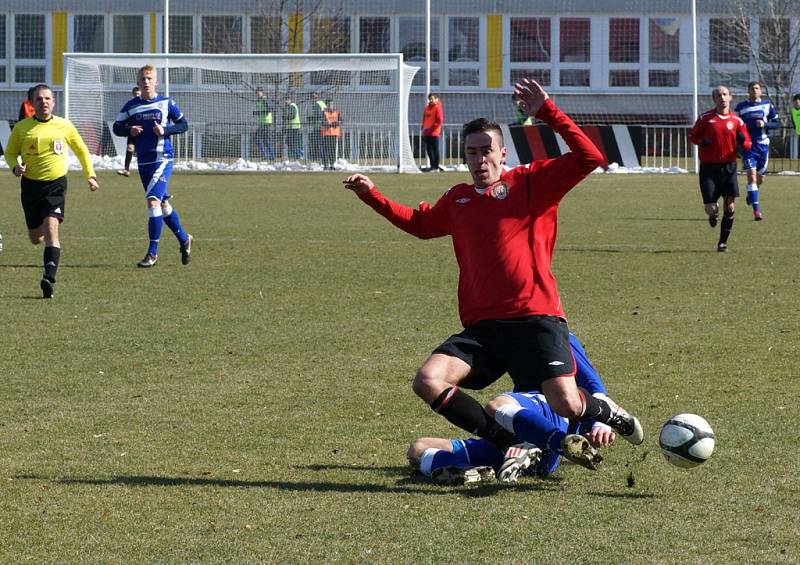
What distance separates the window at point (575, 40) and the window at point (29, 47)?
17.2m

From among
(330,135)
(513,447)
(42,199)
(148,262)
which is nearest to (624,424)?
(513,447)

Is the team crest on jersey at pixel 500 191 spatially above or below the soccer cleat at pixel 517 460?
above

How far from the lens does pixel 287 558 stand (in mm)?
4996

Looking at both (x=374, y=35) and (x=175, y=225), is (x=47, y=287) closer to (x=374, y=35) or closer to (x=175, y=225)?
(x=175, y=225)

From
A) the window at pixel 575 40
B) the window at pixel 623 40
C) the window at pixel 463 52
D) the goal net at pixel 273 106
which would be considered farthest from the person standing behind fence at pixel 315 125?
the window at pixel 623 40

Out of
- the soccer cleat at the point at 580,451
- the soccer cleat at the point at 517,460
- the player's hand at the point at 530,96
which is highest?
the player's hand at the point at 530,96

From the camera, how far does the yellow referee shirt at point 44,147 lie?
13.2 metres

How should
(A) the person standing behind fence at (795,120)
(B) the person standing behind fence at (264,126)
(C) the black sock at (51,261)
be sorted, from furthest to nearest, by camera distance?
(A) the person standing behind fence at (795,120) → (B) the person standing behind fence at (264,126) → (C) the black sock at (51,261)

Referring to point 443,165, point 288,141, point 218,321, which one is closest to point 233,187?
point 288,141

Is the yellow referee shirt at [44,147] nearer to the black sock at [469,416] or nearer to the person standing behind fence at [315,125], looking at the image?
the black sock at [469,416]

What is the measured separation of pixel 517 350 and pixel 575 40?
41306 millimetres

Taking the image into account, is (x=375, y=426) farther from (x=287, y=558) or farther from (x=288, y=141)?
(x=288, y=141)

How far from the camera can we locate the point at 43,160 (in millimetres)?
13234

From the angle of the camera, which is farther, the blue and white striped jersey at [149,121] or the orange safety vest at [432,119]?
the orange safety vest at [432,119]
